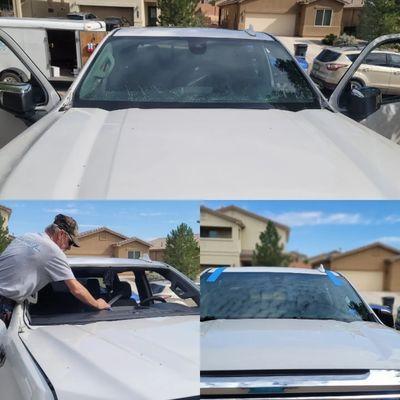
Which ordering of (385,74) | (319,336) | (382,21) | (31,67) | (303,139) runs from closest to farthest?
1. (319,336)
2. (303,139)
3. (31,67)
4. (385,74)
5. (382,21)

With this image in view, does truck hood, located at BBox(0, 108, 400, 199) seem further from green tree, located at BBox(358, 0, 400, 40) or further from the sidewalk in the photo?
green tree, located at BBox(358, 0, 400, 40)

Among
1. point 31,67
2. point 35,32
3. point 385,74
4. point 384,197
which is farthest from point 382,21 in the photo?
point 384,197

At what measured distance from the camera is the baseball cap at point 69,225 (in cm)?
139

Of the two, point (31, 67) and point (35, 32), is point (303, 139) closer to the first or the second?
point (31, 67)

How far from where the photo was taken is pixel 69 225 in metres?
1.40

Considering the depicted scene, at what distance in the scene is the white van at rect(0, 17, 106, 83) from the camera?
13617 millimetres

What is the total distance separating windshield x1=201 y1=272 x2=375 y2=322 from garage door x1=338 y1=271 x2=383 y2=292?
0.02m

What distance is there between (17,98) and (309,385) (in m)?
2.70

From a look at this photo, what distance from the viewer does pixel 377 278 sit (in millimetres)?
1372

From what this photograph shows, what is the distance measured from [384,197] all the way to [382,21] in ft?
70.1

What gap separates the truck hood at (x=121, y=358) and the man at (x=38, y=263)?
0.45 ft

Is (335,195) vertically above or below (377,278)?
above

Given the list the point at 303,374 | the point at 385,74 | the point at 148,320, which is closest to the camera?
the point at 303,374

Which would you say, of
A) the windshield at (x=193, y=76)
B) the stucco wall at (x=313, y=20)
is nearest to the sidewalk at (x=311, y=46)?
the stucco wall at (x=313, y=20)
